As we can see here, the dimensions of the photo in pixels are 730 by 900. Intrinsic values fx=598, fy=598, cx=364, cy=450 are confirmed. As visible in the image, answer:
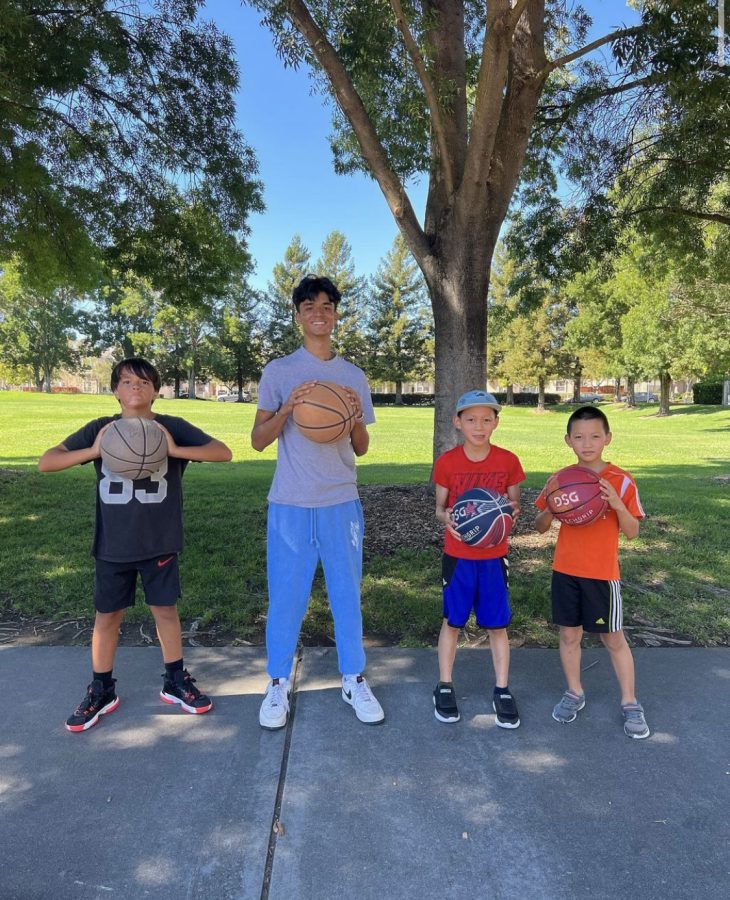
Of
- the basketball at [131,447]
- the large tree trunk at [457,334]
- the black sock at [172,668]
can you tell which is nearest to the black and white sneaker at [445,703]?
the black sock at [172,668]

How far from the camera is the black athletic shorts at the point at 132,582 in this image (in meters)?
3.06

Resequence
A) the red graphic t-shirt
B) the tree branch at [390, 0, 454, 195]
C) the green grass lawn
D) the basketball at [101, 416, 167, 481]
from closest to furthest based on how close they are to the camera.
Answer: the basketball at [101, 416, 167, 481], the red graphic t-shirt, the green grass lawn, the tree branch at [390, 0, 454, 195]

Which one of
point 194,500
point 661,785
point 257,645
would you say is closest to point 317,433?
point 257,645

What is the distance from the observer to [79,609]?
4.56 metres

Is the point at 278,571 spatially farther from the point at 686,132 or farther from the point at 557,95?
the point at 557,95

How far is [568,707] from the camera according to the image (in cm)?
312

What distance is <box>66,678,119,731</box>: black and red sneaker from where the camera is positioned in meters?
3.00

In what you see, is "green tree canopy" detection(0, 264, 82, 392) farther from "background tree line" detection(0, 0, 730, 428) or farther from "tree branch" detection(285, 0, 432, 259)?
"tree branch" detection(285, 0, 432, 259)

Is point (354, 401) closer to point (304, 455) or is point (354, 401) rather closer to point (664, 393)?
point (304, 455)

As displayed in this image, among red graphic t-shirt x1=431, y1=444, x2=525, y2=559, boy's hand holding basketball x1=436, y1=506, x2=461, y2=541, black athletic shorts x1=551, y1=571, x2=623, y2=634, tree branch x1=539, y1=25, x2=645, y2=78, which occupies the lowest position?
black athletic shorts x1=551, y1=571, x2=623, y2=634

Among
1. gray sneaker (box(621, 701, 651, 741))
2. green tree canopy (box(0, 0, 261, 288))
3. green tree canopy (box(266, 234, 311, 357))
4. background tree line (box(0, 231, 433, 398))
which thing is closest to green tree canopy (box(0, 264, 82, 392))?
background tree line (box(0, 231, 433, 398))

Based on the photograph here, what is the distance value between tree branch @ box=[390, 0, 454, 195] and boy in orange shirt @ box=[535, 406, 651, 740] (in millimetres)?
3886

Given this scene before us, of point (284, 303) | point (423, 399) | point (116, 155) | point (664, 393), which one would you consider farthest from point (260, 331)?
point (116, 155)

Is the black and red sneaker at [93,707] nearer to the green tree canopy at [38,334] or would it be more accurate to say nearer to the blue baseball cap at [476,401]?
the blue baseball cap at [476,401]
